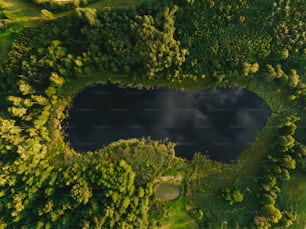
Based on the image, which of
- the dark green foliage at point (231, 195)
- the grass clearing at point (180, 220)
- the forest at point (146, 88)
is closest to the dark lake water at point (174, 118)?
the forest at point (146, 88)

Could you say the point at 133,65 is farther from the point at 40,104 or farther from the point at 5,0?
the point at 5,0

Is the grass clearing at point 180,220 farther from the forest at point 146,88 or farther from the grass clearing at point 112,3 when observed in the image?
the grass clearing at point 112,3

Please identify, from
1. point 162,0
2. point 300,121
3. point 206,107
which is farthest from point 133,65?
point 300,121

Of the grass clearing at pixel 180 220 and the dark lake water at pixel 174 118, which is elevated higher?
the dark lake water at pixel 174 118

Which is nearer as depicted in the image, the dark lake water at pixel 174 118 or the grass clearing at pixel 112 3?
the grass clearing at pixel 112 3

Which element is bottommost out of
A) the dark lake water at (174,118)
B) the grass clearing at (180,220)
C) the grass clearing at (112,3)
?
the grass clearing at (180,220)
